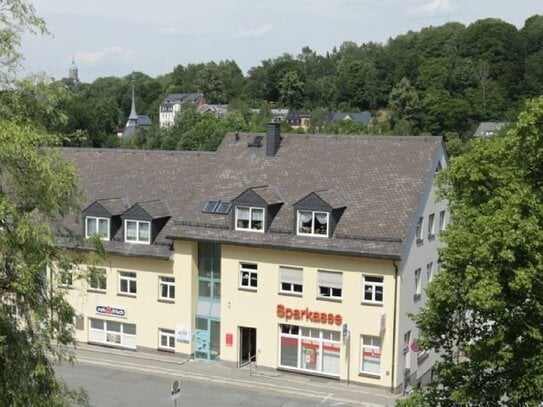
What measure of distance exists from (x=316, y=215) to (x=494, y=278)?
15222 millimetres

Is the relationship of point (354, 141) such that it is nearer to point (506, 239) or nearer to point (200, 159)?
point (200, 159)

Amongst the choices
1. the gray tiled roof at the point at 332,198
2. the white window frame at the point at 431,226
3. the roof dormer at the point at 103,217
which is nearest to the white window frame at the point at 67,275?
the gray tiled roof at the point at 332,198

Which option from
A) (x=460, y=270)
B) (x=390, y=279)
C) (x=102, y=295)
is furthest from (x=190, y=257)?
(x=460, y=270)

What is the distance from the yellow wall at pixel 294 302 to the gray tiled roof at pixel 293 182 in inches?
29.4

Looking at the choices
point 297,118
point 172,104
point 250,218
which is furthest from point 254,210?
point 172,104

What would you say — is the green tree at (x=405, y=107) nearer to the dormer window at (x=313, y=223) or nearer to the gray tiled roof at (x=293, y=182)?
the gray tiled roof at (x=293, y=182)

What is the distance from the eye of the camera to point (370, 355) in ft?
102

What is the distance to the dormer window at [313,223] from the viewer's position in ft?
103

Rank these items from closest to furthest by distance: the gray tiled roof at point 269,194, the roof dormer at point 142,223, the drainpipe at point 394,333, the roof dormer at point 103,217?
1. the drainpipe at point 394,333
2. the gray tiled roof at point 269,194
3. the roof dormer at point 142,223
4. the roof dormer at point 103,217

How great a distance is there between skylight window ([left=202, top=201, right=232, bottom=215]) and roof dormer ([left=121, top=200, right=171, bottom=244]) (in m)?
2.12

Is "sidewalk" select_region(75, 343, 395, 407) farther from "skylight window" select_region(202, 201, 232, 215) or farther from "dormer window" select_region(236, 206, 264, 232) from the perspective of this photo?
"skylight window" select_region(202, 201, 232, 215)

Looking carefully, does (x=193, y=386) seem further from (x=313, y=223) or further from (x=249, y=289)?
(x=313, y=223)

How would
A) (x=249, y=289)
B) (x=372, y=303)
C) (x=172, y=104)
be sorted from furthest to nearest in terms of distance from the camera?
(x=172, y=104)
(x=249, y=289)
(x=372, y=303)

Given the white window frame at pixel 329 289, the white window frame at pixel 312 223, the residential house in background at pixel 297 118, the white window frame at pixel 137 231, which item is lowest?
the white window frame at pixel 329 289
